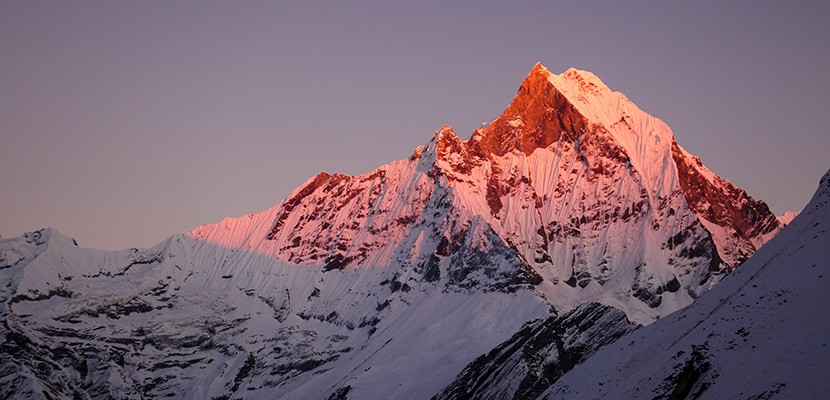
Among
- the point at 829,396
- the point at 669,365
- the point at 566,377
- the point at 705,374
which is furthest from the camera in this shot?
the point at 566,377

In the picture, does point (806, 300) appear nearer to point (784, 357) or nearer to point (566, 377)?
point (784, 357)

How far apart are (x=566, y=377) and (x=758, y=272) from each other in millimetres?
38212

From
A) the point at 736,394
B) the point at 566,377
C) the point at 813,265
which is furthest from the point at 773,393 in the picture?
the point at 566,377

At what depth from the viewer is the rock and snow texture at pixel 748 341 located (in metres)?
123

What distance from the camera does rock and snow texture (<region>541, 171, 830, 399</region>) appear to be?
123 meters

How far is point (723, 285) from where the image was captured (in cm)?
17025

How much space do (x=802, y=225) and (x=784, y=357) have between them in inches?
1592

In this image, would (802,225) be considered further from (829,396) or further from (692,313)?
(829,396)

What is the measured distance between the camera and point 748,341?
13500 centimetres

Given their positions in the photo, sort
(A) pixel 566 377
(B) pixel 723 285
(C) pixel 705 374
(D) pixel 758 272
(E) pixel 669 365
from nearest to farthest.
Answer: (C) pixel 705 374 < (E) pixel 669 365 < (D) pixel 758 272 < (B) pixel 723 285 < (A) pixel 566 377

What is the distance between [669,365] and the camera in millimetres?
148500

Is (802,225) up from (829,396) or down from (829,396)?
up

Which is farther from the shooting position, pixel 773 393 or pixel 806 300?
pixel 806 300

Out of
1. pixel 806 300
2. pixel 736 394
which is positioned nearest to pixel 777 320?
pixel 806 300
